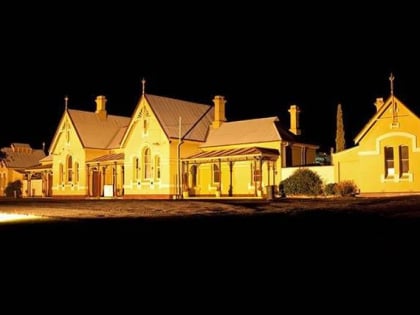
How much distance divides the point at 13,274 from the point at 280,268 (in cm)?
390

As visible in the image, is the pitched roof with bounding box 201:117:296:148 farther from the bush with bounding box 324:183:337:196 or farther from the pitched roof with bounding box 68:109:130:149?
the pitched roof with bounding box 68:109:130:149

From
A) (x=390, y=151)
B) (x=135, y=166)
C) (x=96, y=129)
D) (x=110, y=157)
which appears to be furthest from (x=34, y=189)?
(x=390, y=151)

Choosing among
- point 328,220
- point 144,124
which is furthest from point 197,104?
point 328,220

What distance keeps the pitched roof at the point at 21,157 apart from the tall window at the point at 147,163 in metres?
29.5

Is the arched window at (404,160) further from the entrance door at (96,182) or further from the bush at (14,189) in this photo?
the bush at (14,189)

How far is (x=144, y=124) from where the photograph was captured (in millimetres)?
49406

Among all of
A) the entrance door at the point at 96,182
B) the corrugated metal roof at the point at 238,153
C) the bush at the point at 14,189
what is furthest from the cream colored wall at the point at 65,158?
the corrugated metal roof at the point at 238,153

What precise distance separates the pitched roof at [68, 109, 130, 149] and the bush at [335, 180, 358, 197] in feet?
83.5

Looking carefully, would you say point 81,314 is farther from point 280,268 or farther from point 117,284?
point 280,268

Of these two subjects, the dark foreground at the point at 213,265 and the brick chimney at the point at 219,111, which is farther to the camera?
the brick chimney at the point at 219,111

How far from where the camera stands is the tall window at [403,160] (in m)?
34.9

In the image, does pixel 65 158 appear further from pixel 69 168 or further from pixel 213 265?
pixel 213 265

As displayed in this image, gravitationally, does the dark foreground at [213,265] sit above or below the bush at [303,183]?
below

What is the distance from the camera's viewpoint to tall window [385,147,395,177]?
116ft
